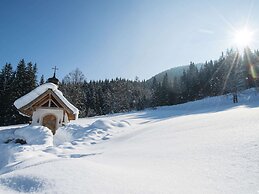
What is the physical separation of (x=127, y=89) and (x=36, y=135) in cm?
9353

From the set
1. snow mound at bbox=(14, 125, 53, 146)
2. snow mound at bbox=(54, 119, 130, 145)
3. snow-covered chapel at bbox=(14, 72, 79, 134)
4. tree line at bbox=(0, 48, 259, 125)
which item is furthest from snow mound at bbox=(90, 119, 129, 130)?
tree line at bbox=(0, 48, 259, 125)

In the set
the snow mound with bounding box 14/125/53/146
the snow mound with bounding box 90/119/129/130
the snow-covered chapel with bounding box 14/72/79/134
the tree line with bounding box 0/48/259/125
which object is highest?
the tree line with bounding box 0/48/259/125

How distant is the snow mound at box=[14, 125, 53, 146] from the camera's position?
14.3 meters

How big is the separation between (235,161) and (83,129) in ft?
40.0

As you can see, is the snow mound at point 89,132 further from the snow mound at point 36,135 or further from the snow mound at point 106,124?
the snow mound at point 36,135

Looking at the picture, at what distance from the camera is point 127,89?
355 ft

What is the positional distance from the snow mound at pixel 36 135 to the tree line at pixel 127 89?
27.9 metres

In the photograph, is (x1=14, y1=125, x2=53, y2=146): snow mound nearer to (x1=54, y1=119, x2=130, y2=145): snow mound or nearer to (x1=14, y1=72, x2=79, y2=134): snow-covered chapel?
(x1=54, y1=119, x2=130, y2=145): snow mound

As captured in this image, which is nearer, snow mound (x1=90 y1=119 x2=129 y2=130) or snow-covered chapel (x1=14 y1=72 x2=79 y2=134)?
snow mound (x1=90 y1=119 x2=129 y2=130)

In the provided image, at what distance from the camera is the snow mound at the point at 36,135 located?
46.9 feet

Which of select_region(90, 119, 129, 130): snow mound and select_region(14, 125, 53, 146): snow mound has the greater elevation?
select_region(90, 119, 129, 130): snow mound

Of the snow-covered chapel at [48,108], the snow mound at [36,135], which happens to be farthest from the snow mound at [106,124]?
the snow-covered chapel at [48,108]

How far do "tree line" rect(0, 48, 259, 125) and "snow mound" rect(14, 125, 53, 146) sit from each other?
91.4 feet

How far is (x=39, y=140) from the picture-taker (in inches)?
569
